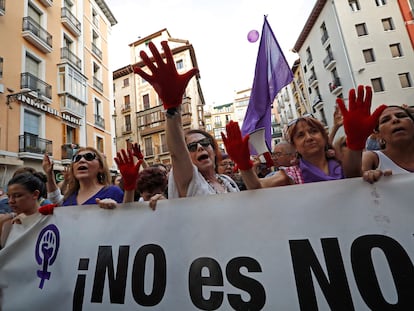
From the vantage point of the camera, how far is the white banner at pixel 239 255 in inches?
46.1

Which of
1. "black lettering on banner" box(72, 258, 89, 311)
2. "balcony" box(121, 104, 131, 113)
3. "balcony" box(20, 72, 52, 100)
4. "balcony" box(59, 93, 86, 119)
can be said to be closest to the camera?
"black lettering on banner" box(72, 258, 89, 311)

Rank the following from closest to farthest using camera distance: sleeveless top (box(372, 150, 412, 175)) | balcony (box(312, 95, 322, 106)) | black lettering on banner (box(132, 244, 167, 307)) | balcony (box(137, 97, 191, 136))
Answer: black lettering on banner (box(132, 244, 167, 307))
sleeveless top (box(372, 150, 412, 175))
balcony (box(312, 95, 322, 106))
balcony (box(137, 97, 191, 136))

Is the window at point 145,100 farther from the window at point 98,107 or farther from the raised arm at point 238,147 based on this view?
the raised arm at point 238,147

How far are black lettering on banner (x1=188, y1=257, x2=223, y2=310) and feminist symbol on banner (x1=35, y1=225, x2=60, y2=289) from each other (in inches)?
39.1

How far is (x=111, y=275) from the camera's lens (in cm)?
148

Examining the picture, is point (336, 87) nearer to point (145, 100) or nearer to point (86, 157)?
point (145, 100)

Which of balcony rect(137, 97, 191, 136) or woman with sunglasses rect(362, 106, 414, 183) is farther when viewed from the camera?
balcony rect(137, 97, 191, 136)

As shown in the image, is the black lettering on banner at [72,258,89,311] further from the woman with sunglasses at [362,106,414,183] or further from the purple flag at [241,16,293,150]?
the purple flag at [241,16,293,150]

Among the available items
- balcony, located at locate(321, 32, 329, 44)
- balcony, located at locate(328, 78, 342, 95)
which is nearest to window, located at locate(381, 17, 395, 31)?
Answer: balcony, located at locate(321, 32, 329, 44)

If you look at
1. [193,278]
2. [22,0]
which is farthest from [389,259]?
[22,0]

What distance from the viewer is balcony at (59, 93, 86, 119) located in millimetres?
14364

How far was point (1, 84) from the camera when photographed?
424 inches

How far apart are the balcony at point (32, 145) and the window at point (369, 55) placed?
2254 cm

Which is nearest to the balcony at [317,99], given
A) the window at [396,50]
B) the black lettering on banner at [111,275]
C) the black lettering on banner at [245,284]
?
the window at [396,50]
